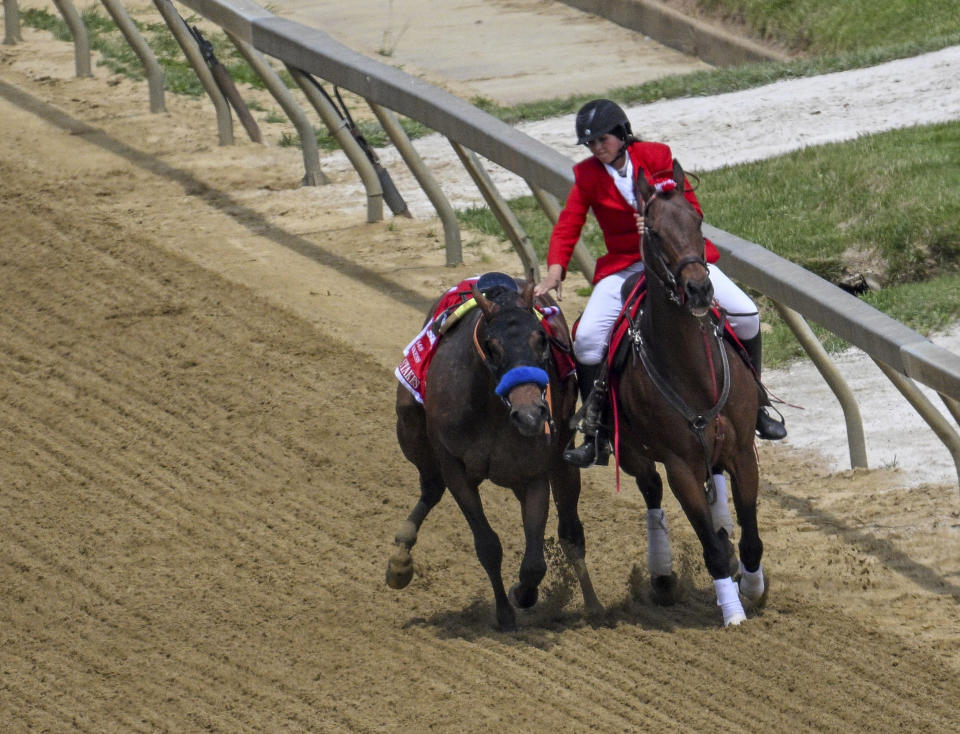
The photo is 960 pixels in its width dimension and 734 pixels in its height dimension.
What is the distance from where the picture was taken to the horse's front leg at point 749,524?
7.64 m

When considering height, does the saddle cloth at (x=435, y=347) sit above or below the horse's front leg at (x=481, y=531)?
above

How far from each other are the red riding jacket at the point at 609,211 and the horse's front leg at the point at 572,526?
99 centimetres

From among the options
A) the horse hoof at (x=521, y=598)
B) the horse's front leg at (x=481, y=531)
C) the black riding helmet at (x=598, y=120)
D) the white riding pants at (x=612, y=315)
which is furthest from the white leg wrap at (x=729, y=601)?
the black riding helmet at (x=598, y=120)

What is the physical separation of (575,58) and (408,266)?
23.7 ft

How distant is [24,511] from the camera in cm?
915

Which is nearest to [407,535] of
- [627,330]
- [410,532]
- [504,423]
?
[410,532]

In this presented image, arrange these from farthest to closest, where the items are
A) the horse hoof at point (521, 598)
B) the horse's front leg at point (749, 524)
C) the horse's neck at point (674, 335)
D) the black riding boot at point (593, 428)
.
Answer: the horse hoof at point (521, 598) → the black riding boot at point (593, 428) → the horse's front leg at point (749, 524) → the horse's neck at point (674, 335)

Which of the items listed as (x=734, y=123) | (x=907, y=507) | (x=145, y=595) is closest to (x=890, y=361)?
(x=907, y=507)

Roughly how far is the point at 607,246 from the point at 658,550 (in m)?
1.51

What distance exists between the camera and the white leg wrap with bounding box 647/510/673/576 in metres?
8.09

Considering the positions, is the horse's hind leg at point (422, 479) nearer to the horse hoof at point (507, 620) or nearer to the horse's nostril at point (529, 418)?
the horse hoof at point (507, 620)

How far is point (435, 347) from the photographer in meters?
8.05

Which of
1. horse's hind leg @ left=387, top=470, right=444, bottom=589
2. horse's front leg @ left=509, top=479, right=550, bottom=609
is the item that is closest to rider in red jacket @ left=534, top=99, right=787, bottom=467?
horse's front leg @ left=509, top=479, right=550, bottom=609

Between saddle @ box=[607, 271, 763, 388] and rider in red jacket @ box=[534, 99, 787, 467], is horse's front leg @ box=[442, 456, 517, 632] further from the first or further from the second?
saddle @ box=[607, 271, 763, 388]
